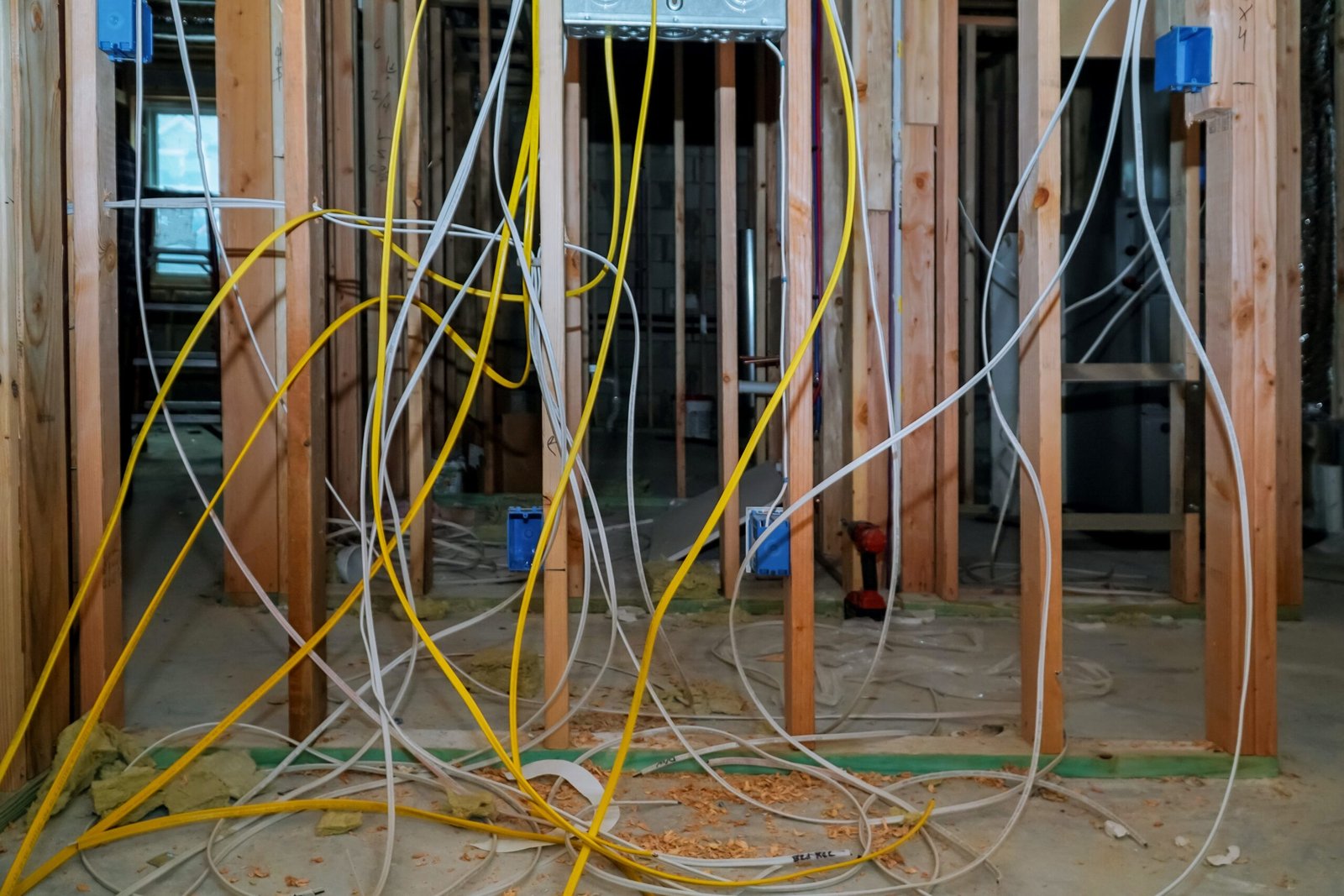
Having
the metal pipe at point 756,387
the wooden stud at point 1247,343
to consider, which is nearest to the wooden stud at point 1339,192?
the metal pipe at point 756,387

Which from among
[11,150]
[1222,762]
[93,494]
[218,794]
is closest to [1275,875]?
[1222,762]

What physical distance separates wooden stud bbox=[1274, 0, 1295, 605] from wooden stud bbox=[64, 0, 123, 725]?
265 centimetres

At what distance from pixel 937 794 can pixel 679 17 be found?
1.20 meters

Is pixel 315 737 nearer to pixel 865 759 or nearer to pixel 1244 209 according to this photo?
pixel 865 759

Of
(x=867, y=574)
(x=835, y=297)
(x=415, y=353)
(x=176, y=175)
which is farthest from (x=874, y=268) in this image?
(x=176, y=175)

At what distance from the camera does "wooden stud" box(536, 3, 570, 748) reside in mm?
1571

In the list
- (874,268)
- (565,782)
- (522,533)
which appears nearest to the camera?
(565,782)

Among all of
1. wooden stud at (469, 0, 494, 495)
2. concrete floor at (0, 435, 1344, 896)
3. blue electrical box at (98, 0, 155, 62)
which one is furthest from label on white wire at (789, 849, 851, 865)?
wooden stud at (469, 0, 494, 495)

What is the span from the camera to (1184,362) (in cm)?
277

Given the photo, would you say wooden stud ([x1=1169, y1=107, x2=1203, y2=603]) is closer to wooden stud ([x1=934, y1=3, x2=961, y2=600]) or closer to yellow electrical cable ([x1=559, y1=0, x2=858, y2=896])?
wooden stud ([x1=934, y1=3, x2=961, y2=600])

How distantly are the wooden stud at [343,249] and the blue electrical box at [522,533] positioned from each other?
1.32 meters

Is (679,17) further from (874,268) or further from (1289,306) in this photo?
(1289,306)

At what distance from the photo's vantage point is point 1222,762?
5.41ft

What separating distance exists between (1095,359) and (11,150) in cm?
357
